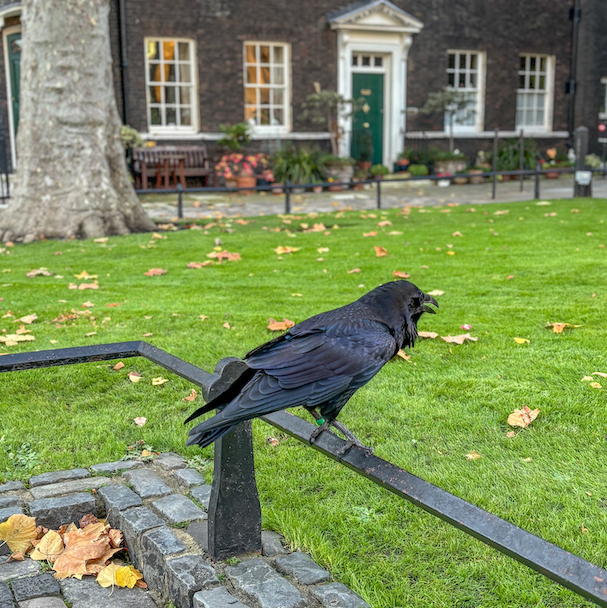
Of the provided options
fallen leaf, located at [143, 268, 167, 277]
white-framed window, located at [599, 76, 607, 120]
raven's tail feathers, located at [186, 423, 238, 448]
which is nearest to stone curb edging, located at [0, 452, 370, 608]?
raven's tail feathers, located at [186, 423, 238, 448]

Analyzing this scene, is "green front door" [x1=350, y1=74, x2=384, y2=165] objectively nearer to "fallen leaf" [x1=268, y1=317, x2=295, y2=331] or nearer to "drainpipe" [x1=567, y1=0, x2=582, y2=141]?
"drainpipe" [x1=567, y1=0, x2=582, y2=141]

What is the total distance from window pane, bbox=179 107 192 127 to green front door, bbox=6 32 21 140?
141 inches

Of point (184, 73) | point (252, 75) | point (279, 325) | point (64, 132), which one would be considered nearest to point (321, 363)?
point (279, 325)

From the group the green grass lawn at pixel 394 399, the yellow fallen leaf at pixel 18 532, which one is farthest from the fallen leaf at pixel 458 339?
the yellow fallen leaf at pixel 18 532

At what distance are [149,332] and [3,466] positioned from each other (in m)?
1.86

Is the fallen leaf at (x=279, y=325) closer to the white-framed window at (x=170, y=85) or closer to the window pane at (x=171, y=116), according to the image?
the white-framed window at (x=170, y=85)

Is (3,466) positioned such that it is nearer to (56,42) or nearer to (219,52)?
(56,42)

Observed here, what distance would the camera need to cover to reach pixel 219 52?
17.1 m

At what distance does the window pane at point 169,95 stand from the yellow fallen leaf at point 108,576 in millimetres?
15641

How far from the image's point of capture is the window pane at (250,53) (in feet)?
57.7

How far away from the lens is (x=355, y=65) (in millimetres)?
18703

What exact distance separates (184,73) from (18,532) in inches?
619

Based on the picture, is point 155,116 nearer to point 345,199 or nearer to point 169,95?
point 169,95

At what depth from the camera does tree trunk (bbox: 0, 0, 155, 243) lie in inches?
367
